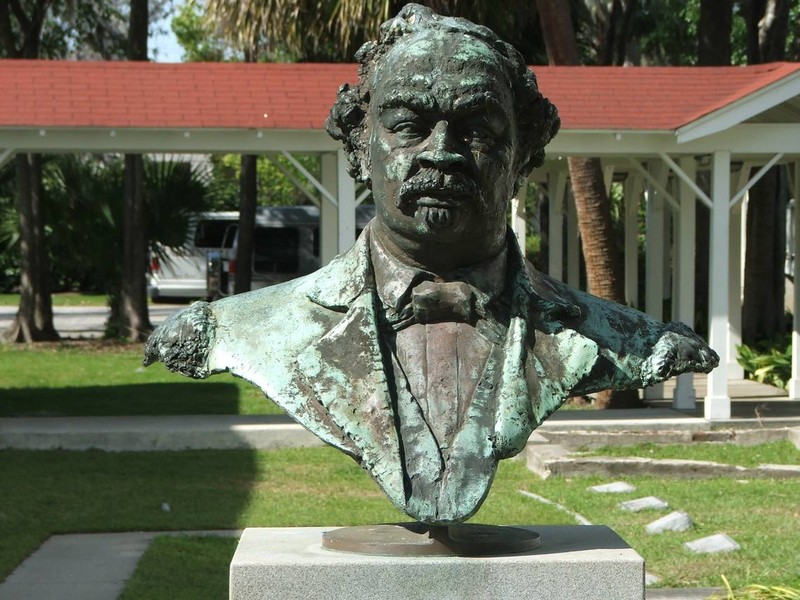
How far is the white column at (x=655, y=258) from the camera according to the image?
15711mm

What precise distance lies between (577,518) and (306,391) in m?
5.59

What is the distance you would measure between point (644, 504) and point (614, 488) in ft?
2.23

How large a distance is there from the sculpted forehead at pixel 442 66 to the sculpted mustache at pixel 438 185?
219 millimetres

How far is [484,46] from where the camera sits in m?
3.84

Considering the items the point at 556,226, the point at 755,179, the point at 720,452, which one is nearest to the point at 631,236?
the point at 556,226

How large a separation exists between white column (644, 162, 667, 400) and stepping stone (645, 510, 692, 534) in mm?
6518

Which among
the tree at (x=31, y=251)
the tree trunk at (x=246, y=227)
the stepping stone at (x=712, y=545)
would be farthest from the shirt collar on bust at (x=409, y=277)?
the tree trunk at (x=246, y=227)

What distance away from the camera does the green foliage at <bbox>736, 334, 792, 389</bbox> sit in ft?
56.3

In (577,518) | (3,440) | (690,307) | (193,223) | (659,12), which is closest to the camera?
(577,518)

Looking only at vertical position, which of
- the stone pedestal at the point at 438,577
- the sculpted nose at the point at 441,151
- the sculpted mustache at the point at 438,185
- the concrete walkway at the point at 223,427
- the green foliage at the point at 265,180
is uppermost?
the green foliage at the point at 265,180

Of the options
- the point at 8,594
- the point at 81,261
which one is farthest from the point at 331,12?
the point at 8,594

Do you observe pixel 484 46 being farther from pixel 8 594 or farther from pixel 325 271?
pixel 8 594

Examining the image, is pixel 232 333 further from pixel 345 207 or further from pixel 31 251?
pixel 31 251

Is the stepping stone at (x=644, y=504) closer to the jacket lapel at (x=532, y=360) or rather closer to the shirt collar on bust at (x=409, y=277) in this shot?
the jacket lapel at (x=532, y=360)
